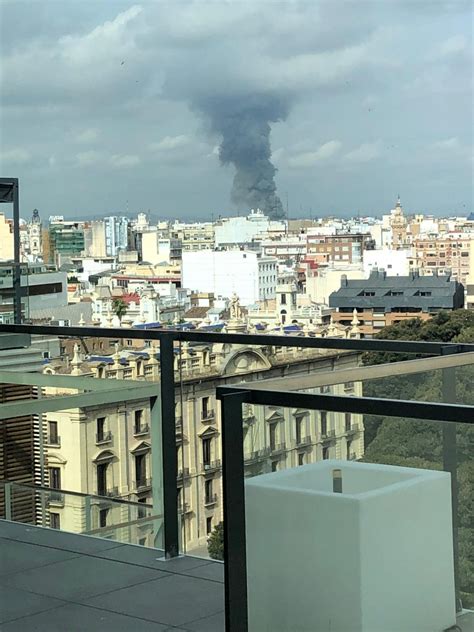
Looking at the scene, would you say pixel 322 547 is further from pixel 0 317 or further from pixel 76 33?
pixel 76 33

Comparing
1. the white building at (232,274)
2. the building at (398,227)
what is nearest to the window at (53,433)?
the white building at (232,274)

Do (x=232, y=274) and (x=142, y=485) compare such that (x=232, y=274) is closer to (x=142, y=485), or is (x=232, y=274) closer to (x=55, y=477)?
(x=55, y=477)

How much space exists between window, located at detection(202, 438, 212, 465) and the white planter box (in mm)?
754

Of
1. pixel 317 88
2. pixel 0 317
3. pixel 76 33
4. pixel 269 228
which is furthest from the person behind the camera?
pixel 76 33

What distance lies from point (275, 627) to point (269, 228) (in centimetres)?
5263

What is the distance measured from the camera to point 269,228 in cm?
5419

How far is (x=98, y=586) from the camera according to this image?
2732mm

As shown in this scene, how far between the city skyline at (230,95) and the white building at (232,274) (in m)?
2.40

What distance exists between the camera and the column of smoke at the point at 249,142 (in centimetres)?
5350

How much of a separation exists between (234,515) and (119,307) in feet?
143

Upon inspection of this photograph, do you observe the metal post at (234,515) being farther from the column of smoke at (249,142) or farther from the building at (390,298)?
the column of smoke at (249,142)

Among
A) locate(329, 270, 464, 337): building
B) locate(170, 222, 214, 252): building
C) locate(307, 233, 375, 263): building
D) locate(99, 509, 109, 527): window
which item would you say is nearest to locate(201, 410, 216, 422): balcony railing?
locate(99, 509, 109, 527): window

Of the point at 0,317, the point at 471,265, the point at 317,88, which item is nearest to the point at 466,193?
the point at 471,265

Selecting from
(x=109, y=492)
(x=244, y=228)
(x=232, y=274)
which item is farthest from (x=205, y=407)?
(x=244, y=228)
